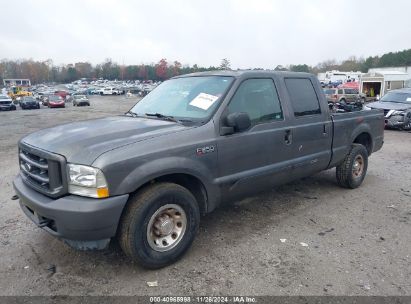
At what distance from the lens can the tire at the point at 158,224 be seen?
2.93m

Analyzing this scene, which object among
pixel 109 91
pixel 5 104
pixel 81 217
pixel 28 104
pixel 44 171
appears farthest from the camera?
pixel 109 91

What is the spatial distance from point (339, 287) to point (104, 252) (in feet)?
7.60

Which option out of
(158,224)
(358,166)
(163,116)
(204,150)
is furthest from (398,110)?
(158,224)

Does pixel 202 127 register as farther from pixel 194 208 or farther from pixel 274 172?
pixel 274 172

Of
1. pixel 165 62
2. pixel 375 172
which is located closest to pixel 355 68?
pixel 165 62

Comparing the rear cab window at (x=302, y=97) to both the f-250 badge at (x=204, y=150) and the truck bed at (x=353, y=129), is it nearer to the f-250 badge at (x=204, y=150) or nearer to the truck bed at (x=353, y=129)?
the truck bed at (x=353, y=129)

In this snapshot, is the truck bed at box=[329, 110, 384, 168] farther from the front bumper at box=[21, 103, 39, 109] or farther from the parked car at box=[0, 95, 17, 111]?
the front bumper at box=[21, 103, 39, 109]

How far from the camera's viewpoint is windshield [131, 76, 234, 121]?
144 inches

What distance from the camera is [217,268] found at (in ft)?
10.5

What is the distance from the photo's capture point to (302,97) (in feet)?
15.1

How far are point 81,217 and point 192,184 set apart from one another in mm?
1196

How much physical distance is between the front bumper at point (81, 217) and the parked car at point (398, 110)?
1369 cm

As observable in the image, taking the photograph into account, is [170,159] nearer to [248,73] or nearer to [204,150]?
[204,150]

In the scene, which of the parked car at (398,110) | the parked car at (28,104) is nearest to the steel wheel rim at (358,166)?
the parked car at (398,110)
